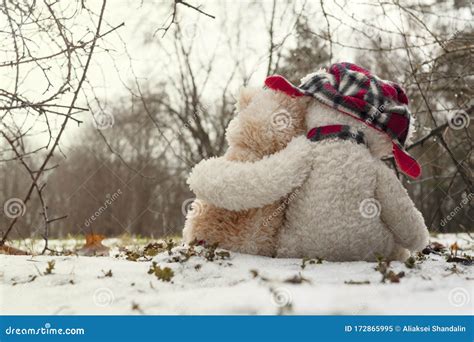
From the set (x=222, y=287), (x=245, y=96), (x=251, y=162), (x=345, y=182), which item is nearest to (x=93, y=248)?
(x=251, y=162)

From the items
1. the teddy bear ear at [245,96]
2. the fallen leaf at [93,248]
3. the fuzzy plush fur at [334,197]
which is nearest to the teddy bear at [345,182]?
the fuzzy plush fur at [334,197]

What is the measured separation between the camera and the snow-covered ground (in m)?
1.79

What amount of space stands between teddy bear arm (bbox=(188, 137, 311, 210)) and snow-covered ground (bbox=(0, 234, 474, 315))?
0.92 feet

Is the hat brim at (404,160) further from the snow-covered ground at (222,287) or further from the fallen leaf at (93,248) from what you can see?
the fallen leaf at (93,248)

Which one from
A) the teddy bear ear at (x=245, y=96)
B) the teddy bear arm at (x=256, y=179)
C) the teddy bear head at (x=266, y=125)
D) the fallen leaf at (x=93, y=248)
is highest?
the teddy bear ear at (x=245, y=96)

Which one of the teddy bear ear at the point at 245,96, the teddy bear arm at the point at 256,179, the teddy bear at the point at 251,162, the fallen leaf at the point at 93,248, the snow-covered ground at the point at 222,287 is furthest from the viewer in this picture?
the fallen leaf at the point at 93,248

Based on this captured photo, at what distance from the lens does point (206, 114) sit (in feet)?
36.0

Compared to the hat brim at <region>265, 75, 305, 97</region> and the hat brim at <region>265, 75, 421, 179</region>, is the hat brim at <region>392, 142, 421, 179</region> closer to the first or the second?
the hat brim at <region>265, 75, 421, 179</region>

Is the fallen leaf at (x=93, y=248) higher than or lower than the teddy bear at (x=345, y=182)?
lower

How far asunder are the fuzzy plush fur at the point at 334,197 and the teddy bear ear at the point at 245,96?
392 mm

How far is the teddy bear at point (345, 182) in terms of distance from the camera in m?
2.52

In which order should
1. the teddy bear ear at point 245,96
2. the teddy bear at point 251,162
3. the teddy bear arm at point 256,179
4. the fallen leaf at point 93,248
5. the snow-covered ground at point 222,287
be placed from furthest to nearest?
the fallen leaf at point 93,248
the teddy bear ear at point 245,96
the teddy bear at point 251,162
the teddy bear arm at point 256,179
the snow-covered ground at point 222,287
